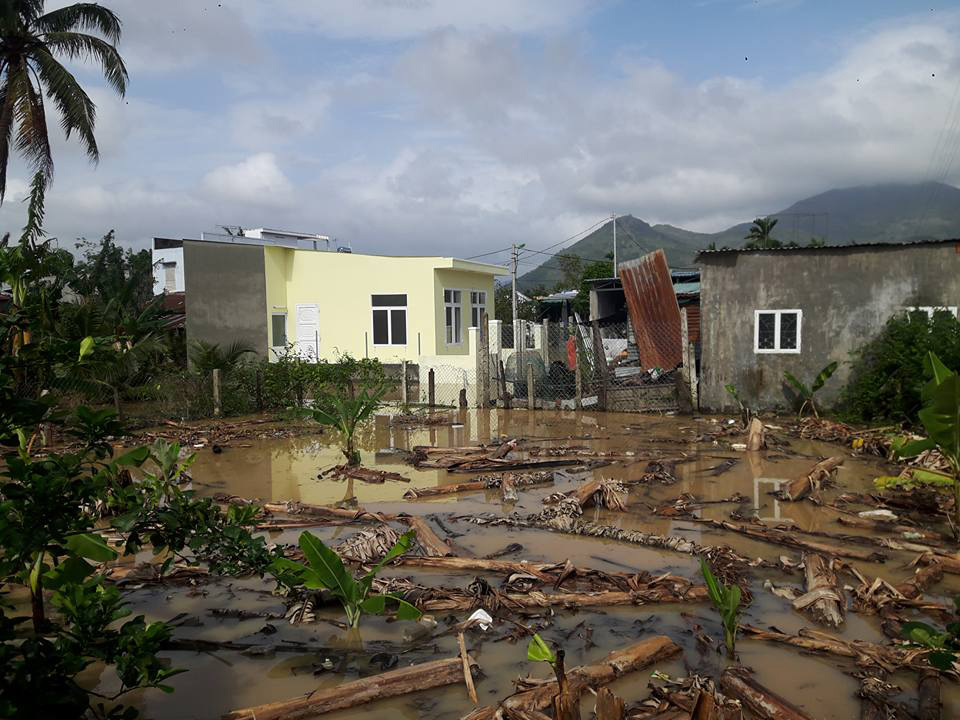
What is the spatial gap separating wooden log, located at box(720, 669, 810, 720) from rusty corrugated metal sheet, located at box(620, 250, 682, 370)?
1416 centimetres

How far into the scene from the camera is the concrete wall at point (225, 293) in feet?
70.7

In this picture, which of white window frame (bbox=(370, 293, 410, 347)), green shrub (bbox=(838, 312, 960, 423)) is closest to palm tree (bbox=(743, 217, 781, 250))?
white window frame (bbox=(370, 293, 410, 347))

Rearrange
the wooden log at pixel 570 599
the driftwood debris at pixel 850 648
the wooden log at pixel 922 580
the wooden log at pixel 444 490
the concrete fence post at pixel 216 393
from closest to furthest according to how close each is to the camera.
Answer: the driftwood debris at pixel 850 648 → the wooden log at pixel 570 599 → the wooden log at pixel 922 580 → the wooden log at pixel 444 490 → the concrete fence post at pixel 216 393

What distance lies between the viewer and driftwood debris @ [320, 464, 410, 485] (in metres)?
10.8

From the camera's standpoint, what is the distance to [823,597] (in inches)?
229

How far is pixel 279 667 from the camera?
197 inches

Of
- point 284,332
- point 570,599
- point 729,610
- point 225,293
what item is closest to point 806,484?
point 570,599

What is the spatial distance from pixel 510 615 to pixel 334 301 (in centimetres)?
1876

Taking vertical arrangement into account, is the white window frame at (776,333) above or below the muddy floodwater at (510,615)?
above

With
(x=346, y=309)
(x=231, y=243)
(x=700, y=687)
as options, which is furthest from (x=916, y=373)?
(x=231, y=243)

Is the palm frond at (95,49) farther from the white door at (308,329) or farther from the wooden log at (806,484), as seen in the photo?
the wooden log at (806,484)

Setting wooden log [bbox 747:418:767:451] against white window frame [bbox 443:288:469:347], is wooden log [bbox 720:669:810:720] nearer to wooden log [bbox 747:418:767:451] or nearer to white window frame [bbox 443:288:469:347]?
wooden log [bbox 747:418:767:451]

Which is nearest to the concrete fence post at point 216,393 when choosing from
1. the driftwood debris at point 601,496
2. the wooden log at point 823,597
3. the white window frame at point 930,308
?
the driftwood debris at point 601,496

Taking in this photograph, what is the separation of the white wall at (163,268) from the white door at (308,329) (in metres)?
17.2
